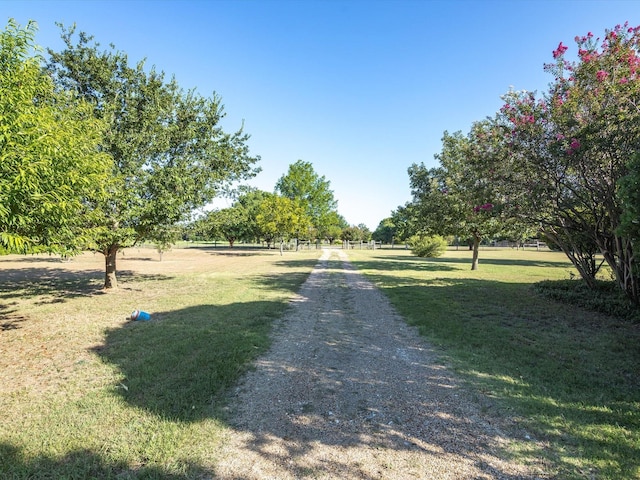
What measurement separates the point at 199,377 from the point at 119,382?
3.65 feet

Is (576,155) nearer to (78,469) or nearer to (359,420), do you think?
(359,420)

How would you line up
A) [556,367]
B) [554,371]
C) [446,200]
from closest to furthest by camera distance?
1. [554,371]
2. [556,367]
3. [446,200]

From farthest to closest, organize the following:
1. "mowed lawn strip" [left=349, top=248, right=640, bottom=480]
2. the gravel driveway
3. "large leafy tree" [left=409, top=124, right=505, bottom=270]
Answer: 1. "large leafy tree" [left=409, top=124, right=505, bottom=270]
2. "mowed lawn strip" [left=349, top=248, right=640, bottom=480]
3. the gravel driveway

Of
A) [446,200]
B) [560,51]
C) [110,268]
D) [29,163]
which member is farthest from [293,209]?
[29,163]

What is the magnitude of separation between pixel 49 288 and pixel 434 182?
2161cm

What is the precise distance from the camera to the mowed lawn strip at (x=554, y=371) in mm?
3123

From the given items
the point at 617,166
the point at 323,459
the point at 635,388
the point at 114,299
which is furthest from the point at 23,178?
the point at 617,166

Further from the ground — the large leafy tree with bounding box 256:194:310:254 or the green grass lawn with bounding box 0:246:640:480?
the large leafy tree with bounding box 256:194:310:254

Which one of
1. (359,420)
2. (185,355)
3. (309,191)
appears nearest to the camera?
(359,420)

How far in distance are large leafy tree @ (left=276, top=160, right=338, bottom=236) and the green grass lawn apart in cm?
4087

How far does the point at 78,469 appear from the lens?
2.83 metres

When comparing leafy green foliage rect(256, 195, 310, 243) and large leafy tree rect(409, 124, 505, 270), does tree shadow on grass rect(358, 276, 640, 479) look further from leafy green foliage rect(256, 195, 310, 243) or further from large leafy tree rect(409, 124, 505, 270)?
leafy green foliage rect(256, 195, 310, 243)

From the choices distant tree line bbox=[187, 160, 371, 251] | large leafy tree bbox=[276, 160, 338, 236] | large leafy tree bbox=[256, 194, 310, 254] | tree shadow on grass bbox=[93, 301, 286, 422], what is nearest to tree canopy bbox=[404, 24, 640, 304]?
tree shadow on grass bbox=[93, 301, 286, 422]

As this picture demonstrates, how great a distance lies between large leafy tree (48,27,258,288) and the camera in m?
10.7
